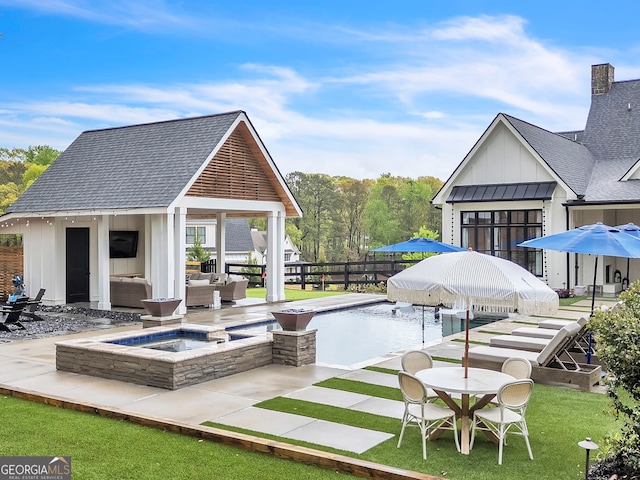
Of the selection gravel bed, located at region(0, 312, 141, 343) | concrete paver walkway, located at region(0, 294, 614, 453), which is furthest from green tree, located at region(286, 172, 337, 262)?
concrete paver walkway, located at region(0, 294, 614, 453)

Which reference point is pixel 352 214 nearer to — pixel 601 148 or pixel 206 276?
pixel 601 148

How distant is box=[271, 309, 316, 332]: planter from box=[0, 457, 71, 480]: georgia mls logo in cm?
488

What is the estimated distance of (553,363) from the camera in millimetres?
9992

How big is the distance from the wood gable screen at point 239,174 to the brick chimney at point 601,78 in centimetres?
1643

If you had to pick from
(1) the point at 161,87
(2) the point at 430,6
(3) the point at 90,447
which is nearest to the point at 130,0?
(2) the point at 430,6

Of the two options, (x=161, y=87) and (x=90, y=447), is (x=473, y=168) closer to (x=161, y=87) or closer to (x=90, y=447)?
(x=90, y=447)

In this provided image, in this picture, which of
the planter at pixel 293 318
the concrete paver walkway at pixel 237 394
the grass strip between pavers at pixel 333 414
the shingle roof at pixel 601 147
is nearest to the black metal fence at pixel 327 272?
the shingle roof at pixel 601 147

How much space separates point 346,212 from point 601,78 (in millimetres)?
36074

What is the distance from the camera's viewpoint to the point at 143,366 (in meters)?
9.18

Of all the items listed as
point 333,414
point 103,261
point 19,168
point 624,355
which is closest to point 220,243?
point 103,261

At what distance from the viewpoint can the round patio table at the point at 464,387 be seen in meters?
6.40

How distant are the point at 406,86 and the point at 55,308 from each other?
32193mm

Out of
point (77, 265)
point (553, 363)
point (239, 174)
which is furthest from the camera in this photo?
point (77, 265)

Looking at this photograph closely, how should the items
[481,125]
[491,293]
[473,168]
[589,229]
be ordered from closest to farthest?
[491,293] → [589,229] → [473,168] → [481,125]
